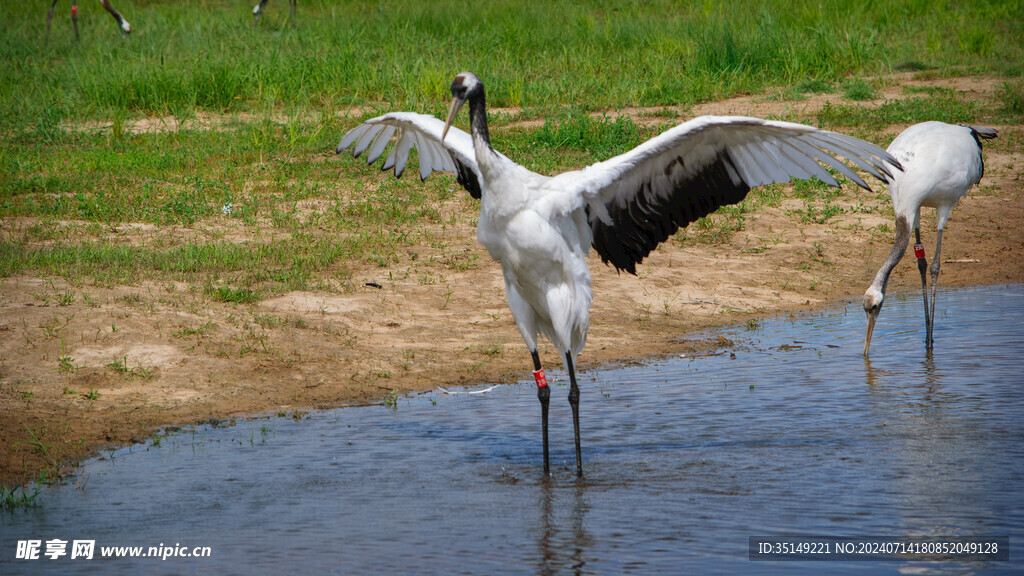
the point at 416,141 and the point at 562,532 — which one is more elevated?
the point at 416,141

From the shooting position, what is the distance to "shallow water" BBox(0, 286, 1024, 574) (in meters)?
3.57

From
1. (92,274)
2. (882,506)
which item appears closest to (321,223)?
(92,274)

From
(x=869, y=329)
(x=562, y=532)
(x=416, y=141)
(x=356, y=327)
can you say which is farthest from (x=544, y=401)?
(x=869, y=329)

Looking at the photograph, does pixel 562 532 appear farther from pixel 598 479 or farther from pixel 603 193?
pixel 603 193

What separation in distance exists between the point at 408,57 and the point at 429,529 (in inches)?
330

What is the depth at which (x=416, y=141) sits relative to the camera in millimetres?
5617

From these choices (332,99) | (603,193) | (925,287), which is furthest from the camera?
(332,99)

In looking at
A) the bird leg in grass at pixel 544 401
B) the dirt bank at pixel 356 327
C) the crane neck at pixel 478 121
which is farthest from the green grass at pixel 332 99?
the crane neck at pixel 478 121

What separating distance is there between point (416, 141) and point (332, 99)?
15.6 feet

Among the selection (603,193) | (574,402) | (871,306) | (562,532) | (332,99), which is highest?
(332,99)

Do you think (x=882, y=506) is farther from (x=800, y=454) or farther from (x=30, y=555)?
(x=30, y=555)

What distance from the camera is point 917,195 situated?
A: 21.3 ft

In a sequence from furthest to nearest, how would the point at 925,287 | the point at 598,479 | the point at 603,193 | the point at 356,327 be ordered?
the point at 925,287 < the point at 356,327 < the point at 603,193 < the point at 598,479

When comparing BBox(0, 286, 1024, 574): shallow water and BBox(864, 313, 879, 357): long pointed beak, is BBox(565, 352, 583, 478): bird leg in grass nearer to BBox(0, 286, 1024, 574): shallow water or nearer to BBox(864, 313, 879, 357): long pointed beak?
BBox(0, 286, 1024, 574): shallow water
